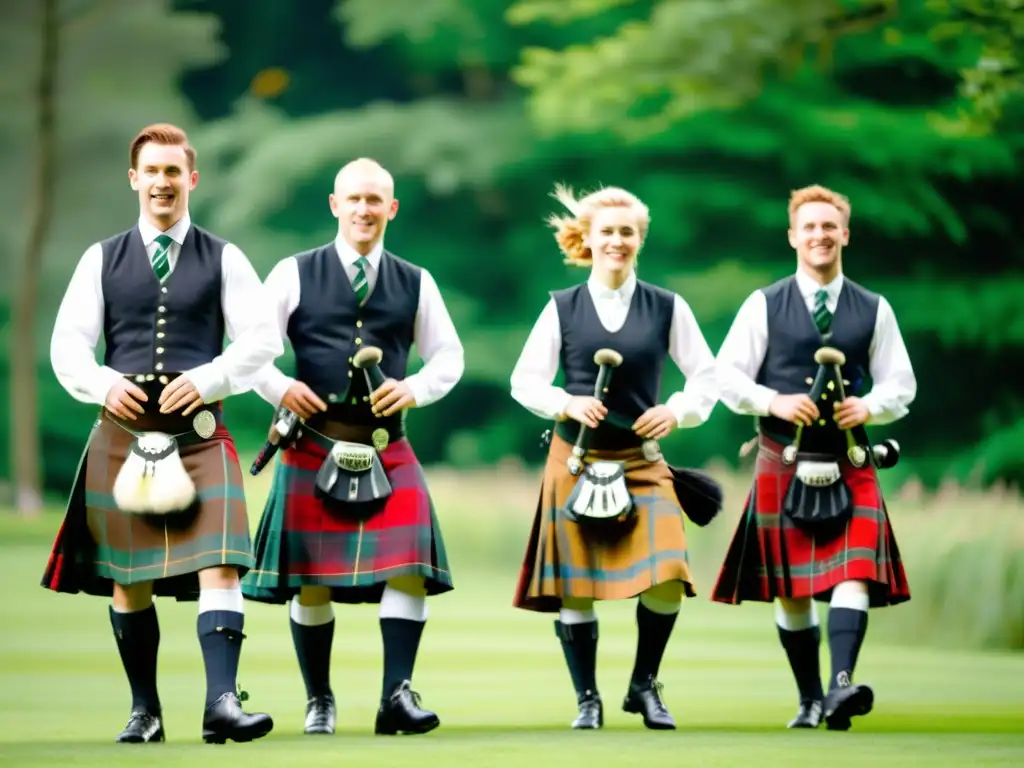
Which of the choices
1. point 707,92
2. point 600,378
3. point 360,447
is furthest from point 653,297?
point 707,92

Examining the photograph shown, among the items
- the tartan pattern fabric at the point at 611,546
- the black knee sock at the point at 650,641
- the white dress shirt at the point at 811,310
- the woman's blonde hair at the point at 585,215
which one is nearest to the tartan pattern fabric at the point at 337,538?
the tartan pattern fabric at the point at 611,546

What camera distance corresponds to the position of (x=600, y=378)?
6598 millimetres

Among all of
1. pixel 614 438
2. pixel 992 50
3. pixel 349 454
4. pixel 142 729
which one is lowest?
pixel 142 729

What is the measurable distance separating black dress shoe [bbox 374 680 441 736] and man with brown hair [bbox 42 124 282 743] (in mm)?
568

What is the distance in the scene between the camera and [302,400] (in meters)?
6.36

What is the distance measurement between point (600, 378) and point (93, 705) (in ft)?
6.78

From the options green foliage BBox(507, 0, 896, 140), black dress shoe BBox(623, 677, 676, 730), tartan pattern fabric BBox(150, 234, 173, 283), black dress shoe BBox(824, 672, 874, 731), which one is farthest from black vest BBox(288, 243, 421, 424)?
green foliage BBox(507, 0, 896, 140)

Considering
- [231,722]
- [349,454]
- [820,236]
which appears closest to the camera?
[231,722]

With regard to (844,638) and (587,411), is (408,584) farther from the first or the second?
(844,638)

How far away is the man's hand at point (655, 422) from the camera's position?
21.6 ft

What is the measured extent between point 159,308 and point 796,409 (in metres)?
1.99

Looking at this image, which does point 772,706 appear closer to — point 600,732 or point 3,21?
point 600,732

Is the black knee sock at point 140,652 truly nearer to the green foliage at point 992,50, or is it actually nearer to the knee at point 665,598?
the knee at point 665,598

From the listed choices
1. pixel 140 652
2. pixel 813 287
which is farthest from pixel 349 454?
pixel 813 287
